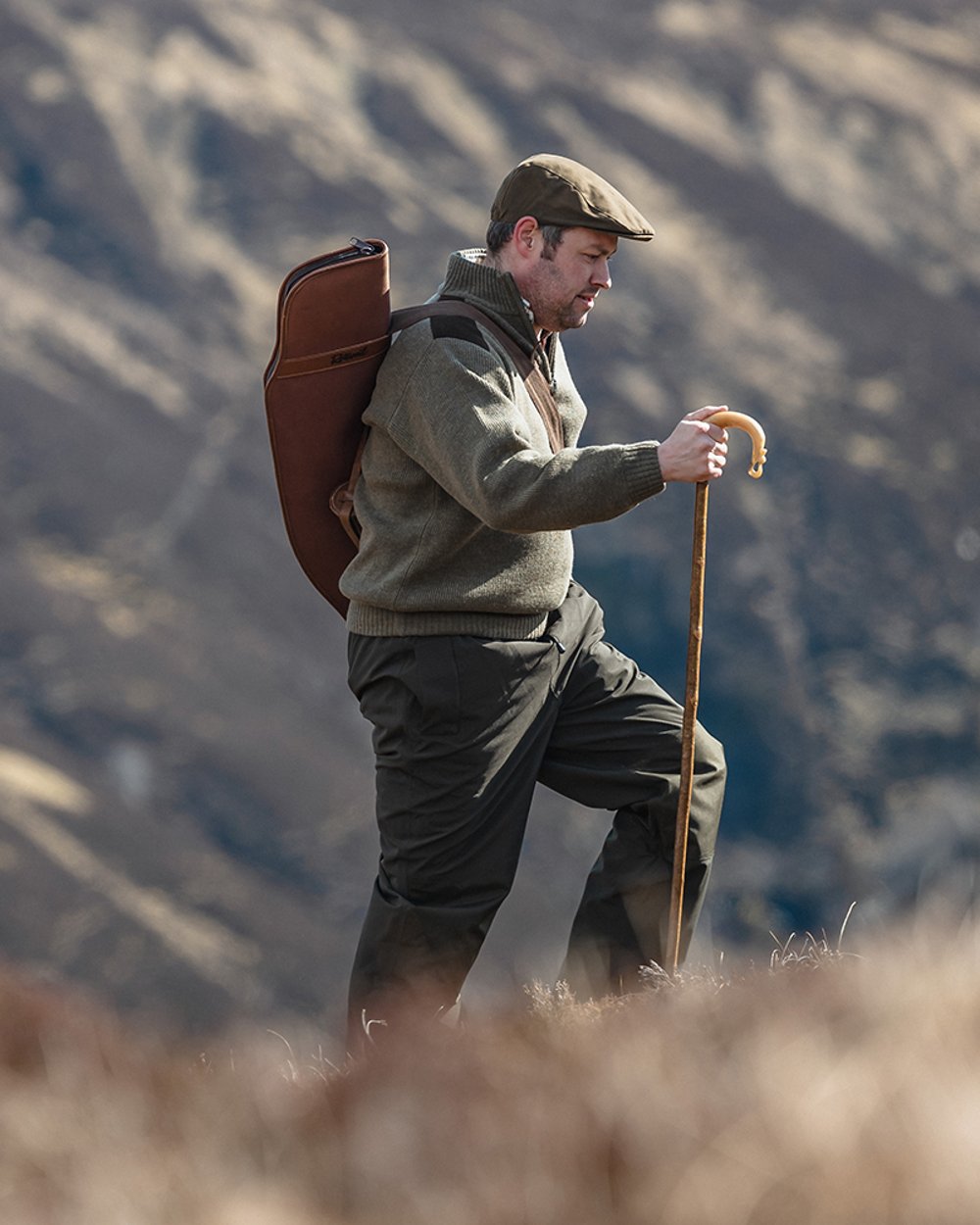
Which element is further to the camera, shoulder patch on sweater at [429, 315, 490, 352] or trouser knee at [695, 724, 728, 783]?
trouser knee at [695, 724, 728, 783]

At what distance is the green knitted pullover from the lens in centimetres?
322

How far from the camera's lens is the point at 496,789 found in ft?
11.7

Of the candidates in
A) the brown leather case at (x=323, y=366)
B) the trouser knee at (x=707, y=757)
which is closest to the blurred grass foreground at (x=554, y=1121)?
the trouser knee at (x=707, y=757)

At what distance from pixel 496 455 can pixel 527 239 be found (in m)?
0.56

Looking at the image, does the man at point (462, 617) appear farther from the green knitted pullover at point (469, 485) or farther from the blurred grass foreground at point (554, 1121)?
the blurred grass foreground at point (554, 1121)

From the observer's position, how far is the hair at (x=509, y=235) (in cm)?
353

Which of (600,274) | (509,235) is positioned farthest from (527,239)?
(600,274)

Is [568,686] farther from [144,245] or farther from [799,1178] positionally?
[144,245]

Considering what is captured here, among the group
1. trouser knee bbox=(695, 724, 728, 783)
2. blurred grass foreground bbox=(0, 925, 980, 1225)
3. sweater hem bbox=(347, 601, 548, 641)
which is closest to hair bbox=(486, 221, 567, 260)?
sweater hem bbox=(347, 601, 548, 641)

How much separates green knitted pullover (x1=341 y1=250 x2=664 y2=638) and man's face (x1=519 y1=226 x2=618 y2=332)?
5 cm

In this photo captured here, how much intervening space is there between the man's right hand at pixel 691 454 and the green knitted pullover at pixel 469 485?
3cm

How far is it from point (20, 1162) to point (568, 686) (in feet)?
7.14

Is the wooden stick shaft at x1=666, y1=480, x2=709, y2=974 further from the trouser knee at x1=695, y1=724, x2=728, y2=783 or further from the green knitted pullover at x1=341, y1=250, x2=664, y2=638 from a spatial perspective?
the green knitted pullover at x1=341, y1=250, x2=664, y2=638

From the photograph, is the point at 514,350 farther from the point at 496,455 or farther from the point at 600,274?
the point at 496,455
